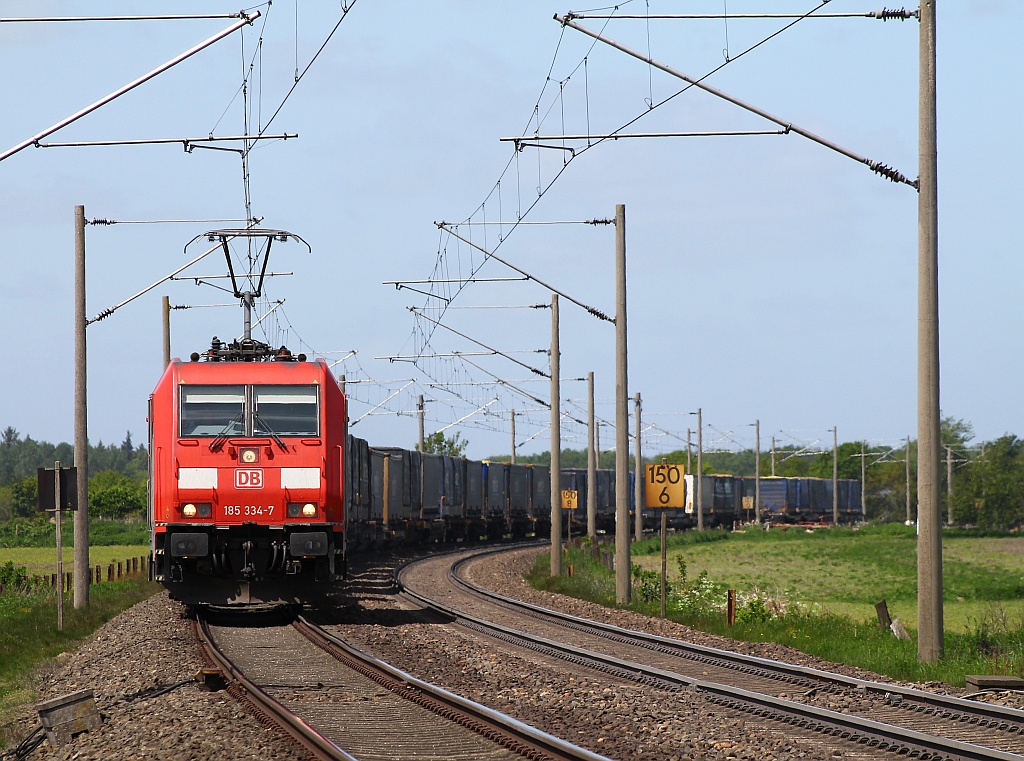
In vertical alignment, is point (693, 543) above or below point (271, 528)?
below

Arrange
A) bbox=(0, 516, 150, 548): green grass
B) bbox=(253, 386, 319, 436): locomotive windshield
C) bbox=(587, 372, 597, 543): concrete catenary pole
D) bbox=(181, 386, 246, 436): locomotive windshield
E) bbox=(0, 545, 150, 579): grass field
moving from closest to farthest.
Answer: bbox=(181, 386, 246, 436): locomotive windshield → bbox=(253, 386, 319, 436): locomotive windshield → bbox=(587, 372, 597, 543): concrete catenary pole → bbox=(0, 545, 150, 579): grass field → bbox=(0, 516, 150, 548): green grass

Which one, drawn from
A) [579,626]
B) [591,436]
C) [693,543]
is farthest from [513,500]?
[579,626]

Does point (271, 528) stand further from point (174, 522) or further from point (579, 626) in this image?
point (579, 626)

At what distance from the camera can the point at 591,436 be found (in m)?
35.8

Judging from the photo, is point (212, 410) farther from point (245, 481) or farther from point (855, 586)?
point (855, 586)

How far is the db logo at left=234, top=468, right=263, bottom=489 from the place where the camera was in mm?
17656

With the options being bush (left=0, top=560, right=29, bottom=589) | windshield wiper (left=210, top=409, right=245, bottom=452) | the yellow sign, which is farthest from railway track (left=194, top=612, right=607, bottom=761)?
the yellow sign

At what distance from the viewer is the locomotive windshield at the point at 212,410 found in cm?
1780

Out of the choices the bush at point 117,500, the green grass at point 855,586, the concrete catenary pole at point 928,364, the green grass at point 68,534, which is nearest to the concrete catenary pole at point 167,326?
the green grass at point 855,586

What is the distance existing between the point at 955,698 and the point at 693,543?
49.5 m

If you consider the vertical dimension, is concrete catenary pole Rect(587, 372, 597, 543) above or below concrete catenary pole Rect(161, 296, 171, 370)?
below

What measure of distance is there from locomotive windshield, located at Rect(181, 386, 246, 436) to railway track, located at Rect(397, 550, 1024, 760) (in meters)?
4.70

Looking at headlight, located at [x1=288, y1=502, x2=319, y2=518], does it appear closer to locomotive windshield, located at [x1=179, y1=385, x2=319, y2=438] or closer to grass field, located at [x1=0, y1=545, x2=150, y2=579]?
locomotive windshield, located at [x1=179, y1=385, x2=319, y2=438]

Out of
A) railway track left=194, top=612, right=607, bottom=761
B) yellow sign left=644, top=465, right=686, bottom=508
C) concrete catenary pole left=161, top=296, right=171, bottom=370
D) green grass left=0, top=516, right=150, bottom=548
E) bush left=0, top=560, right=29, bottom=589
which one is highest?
concrete catenary pole left=161, top=296, right=171, bottom=370
